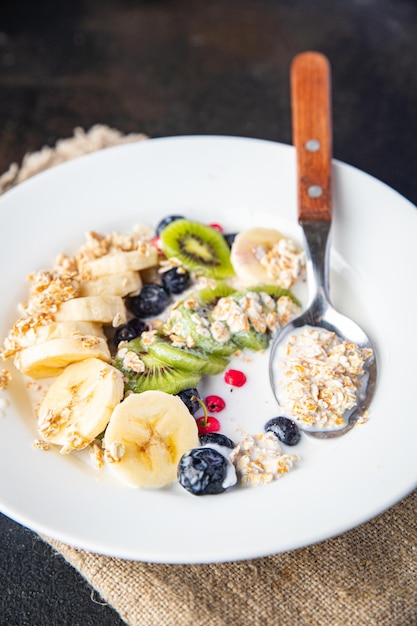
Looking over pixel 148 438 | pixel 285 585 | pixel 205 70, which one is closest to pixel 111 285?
pixel 148 438

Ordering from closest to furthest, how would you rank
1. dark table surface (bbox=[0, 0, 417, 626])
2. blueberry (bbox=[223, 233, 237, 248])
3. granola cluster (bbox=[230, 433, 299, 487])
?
granola cluster (bbox=[230, 433, 299, 487]), blueberry (bbox=[223, 233, 237, 248]), dark table surface (bbox=[0, 0, 417, 626])

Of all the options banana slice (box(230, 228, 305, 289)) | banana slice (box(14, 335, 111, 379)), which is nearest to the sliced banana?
banana slice (box(230, 228, 305, 289))

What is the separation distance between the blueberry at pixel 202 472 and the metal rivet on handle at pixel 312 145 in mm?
938

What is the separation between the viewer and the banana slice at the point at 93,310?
6.31 feet

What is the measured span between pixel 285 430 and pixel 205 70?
6.14 ft

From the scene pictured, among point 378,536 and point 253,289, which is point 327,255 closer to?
point 253,289

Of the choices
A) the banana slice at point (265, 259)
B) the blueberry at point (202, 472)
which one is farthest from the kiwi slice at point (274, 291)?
the blueberry at point (202, 472)

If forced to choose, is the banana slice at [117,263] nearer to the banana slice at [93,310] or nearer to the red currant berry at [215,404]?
the banana slice at [93,310]

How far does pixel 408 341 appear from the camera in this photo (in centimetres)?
191

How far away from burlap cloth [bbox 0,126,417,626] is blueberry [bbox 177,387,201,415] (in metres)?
0.36

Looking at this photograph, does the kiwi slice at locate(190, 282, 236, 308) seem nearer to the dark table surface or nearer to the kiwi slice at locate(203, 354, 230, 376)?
the kiwi slice at locate(203, 354, 230, 376)

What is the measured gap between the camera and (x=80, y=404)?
1.79 metres

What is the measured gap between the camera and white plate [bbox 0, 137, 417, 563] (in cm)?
159

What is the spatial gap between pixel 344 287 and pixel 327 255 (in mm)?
112
